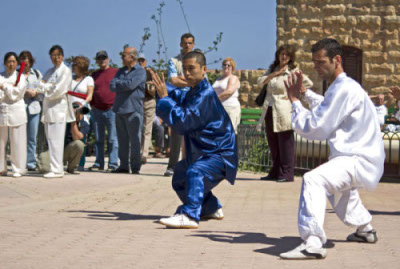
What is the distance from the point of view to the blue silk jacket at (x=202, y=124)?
20.6 feet

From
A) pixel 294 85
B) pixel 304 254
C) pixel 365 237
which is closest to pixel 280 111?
pixel 365 237

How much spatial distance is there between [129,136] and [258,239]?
633cm

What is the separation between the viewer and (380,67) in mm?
15406

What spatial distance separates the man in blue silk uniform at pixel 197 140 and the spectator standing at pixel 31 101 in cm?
560

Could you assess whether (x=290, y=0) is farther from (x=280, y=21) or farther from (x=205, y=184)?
(x=205, y=184)

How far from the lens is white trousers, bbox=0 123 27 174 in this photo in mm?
11000

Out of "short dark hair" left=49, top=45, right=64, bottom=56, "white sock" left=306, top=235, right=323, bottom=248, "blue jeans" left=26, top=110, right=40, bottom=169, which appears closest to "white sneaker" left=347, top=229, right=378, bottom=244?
"white sock" left=306, top=235, right=323, bottom=248

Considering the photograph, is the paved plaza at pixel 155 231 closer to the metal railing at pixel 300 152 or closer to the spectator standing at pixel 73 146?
the spectator standing at pixel 73 146

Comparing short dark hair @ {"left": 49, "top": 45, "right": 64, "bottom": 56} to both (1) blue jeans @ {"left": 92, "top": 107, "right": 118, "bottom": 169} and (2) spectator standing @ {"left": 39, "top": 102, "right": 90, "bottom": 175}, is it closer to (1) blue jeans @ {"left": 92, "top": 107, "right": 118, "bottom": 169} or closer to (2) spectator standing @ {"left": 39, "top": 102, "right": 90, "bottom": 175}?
(2) spectator standing @ {"left": 39, "top": 102, "right": 90, "bottom": 175}

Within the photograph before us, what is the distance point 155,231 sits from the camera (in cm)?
595

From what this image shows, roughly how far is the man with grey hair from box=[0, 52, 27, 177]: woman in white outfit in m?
1.42

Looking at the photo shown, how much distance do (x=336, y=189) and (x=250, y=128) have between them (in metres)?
8.51

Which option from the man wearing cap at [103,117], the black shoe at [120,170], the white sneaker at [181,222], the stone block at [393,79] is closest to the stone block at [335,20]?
the stone block at [393,79]

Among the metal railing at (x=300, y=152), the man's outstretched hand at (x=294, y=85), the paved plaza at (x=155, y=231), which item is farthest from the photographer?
the metal railing at (x=300, y=152)
